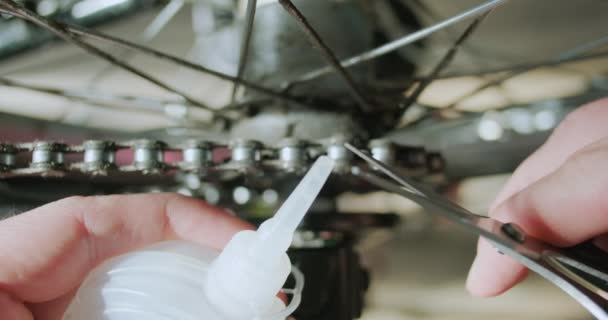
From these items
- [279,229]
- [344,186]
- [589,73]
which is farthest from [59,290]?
[589,73]

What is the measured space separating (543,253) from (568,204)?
0.03 metres

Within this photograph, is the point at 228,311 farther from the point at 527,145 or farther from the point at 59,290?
the point at 527,145

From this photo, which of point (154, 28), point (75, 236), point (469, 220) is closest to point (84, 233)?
point (75, 236)

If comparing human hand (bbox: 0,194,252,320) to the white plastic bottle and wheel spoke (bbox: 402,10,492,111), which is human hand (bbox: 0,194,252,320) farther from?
wheel spoke (bbox: 402,10,492,111)

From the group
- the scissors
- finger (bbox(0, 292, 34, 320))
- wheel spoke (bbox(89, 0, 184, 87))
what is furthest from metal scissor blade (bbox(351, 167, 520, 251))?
wheel spoke (bbox(89, 0, 184, 87))

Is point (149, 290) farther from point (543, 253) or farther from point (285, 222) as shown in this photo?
point (543, 253)

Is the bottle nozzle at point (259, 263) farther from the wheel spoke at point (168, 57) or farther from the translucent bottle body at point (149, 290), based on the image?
the wheel spoke at point (168, 57)

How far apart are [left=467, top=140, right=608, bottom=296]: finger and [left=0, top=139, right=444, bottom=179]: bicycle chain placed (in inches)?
3.9

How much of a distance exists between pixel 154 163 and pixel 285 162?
9 cm

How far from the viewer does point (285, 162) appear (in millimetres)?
339

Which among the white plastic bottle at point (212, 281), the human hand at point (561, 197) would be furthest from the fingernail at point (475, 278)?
the white plastic bottle at point (212, 281)

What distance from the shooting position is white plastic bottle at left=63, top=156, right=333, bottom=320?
26 centimetres

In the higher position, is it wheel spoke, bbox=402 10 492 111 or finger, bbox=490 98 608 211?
wheel spoke, bbox=402 10 492 111

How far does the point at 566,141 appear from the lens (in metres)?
0.32
